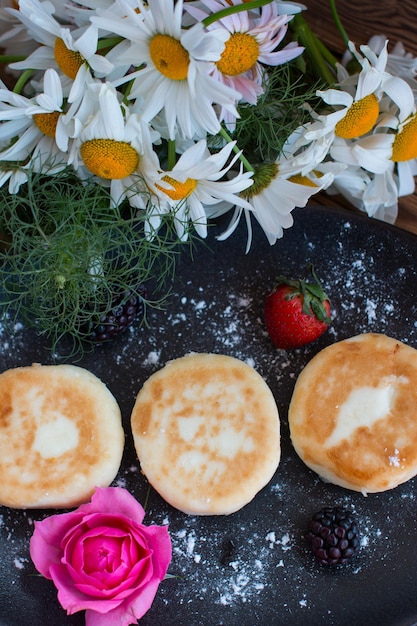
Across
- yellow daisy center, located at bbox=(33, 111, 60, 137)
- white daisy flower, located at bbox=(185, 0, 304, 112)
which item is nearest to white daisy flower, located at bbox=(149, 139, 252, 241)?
white daisy flower, located at bbox=(185, 0, 304, 112)

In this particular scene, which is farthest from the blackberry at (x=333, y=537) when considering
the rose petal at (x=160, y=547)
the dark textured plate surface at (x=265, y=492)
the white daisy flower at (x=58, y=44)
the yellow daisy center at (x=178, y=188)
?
the white daisy flower at (x=58, y=44)

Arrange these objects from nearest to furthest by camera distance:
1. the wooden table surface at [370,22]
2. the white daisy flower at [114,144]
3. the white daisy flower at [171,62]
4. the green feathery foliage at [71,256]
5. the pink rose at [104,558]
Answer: the white daisy flower at [171,62], the white daisy flower at [114,144], the pink rose at [104,558], the green feathery foliage at [71,256], the wooden table surface at [370,22]

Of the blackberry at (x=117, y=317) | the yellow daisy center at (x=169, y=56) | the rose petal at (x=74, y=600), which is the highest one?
the yellow daisy center at (x=169, y=56)

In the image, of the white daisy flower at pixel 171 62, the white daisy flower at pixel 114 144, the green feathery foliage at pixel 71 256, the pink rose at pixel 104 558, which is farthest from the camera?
the green feathery foliage at pixel 71 256

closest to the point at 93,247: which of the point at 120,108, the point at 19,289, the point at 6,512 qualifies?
the point at 19,289

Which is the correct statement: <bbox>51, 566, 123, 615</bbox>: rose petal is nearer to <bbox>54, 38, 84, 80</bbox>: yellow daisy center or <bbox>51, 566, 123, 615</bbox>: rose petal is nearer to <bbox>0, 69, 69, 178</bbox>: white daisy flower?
<bbox>0, 69, 69, 178</bbox>: white daisy flower

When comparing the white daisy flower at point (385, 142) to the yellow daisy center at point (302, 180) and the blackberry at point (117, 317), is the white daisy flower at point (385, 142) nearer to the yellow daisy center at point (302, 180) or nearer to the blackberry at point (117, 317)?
the yellow daisy center at point (302, 180)
